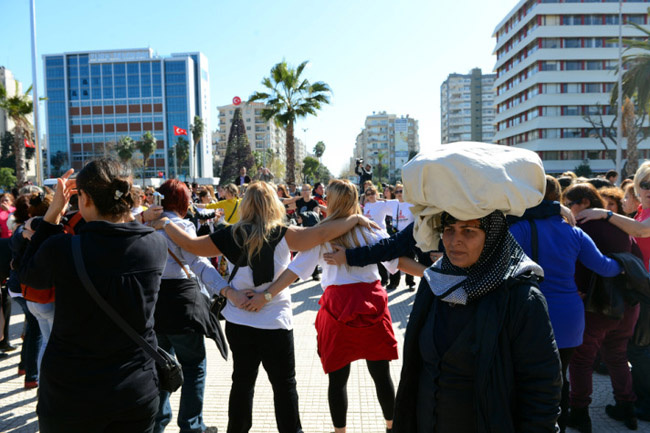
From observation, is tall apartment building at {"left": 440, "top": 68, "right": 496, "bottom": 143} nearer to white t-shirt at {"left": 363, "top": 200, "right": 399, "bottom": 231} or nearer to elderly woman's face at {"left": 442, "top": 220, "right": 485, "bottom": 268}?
white t-shirt at {"left": 363, "top": 200, "right": 399, "bottom": 231}

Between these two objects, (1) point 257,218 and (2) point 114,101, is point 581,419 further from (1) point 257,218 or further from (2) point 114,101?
(2) point 114,101

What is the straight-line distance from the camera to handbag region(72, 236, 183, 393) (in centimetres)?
211

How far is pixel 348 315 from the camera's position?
3174 mm

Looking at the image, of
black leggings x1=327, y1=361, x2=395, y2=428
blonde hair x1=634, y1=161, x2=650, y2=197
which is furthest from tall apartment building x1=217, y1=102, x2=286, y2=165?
black leggings x1=327, y1=361, x2=395, y2=428

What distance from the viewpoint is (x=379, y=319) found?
3242 mm

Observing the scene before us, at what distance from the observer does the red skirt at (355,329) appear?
317cm

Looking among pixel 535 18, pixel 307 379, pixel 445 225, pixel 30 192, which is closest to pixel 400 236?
pixel 445 225

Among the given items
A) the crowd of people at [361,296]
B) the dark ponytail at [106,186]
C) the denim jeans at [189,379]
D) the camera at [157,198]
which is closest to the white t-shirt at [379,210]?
the crowd of people at [361,296]

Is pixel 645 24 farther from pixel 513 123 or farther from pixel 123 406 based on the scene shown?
pixel 123 406

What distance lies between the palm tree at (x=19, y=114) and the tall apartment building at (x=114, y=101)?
8306 cm

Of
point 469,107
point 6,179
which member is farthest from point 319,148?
point 6,179

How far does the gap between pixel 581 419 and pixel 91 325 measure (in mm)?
3620

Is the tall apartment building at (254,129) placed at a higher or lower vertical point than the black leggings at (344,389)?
higher

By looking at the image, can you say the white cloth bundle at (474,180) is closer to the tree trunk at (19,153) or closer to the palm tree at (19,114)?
the palm tree at (19,114)
